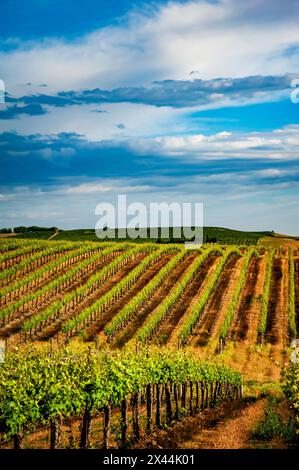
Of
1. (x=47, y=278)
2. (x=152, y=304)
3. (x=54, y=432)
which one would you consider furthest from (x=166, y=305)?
(x=54, y=432)

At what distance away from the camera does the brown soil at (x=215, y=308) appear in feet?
170

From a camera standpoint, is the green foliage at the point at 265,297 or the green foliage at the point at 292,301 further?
the green foliage at the point at 265,297

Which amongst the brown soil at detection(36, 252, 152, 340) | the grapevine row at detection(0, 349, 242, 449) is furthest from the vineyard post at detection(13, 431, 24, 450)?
the brown soil at detection(36, 252, 152, 340)

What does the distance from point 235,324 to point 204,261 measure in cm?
2254

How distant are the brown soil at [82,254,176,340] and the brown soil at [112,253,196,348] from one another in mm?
2021

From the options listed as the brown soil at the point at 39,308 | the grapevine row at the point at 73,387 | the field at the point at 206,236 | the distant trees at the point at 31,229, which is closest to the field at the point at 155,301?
the brown soil at the point at 39,308

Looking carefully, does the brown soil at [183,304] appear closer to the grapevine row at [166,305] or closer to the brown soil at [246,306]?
the grapevine row at [166,305]

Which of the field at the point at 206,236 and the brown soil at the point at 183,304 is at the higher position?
the field at the point at 206,236

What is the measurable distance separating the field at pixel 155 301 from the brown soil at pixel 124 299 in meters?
0.11

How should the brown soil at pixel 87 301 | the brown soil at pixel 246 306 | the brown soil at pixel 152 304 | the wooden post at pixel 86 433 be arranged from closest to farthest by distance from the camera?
the wooden post at pixel 86 433 → the brown soil at pixel 152 304 → the brown soil at pixel 87 301 → the brown soil at pixel 246 306

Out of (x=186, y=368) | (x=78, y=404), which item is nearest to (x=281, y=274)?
(x=186, y=368)

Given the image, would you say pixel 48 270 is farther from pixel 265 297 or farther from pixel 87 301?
pixel 265 297

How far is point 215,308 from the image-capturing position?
5931 centimetres

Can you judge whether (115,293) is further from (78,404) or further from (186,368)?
(78,404)
